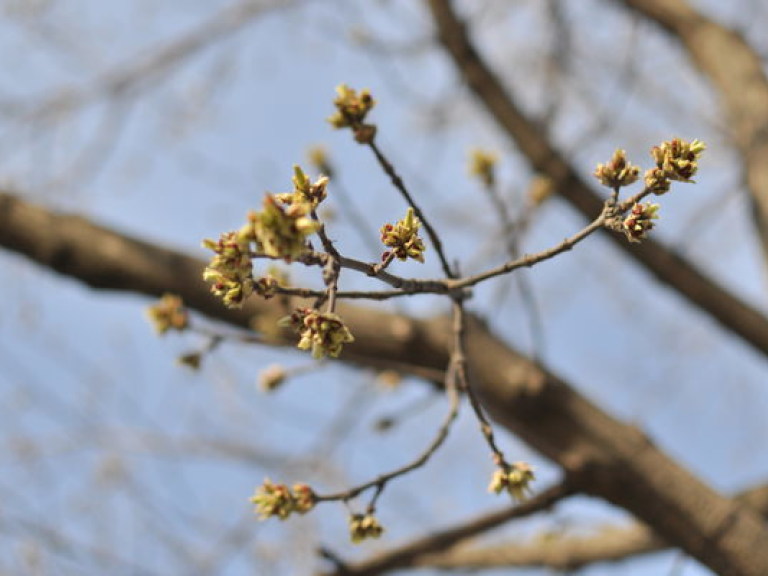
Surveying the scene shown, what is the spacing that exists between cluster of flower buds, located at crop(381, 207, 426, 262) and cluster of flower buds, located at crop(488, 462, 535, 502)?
22.3 inches

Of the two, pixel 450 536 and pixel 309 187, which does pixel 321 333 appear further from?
pixel 450 536

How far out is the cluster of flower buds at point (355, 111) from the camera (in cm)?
136

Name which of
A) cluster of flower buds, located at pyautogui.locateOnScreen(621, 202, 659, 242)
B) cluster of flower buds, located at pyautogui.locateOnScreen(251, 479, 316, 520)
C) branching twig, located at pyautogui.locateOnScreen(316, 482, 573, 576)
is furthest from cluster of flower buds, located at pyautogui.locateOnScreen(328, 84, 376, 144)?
branching twig, located at pyautogui.locateOnScreen(316, 482, 573, 576)

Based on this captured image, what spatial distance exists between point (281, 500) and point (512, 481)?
0.47 meters

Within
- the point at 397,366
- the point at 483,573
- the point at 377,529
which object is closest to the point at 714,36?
the point at 397,366

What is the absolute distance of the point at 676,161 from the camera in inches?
45.4

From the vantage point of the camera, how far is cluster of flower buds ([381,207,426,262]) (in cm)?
115

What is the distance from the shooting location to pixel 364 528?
4.93ft

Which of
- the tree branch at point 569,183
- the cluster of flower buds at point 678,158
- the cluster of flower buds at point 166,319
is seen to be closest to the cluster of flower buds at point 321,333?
the cluster of flower buds at point 678,158

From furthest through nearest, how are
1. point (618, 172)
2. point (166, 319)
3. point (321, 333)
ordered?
point (166, 319) < point (618, 172) < point (321, 333)

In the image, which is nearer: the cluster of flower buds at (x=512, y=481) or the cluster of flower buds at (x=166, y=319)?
the cluster of flower buds at (x=512, y=481)

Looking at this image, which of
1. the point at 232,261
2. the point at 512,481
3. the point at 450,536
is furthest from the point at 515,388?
the point at 232,261

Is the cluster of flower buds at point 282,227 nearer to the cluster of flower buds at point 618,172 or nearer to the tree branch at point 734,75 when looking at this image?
the cluster of flower buds at point 618,172

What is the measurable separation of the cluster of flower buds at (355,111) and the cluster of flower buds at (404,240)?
0.27 m
